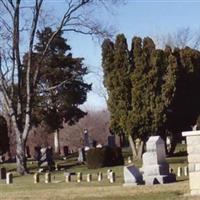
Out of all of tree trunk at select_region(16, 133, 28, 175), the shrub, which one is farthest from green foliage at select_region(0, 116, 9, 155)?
the shrub

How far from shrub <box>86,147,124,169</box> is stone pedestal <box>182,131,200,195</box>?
18.2 metres

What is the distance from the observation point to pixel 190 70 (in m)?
41.5

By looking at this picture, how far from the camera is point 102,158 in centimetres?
3422

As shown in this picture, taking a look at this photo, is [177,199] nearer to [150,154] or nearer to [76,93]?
[150,154]

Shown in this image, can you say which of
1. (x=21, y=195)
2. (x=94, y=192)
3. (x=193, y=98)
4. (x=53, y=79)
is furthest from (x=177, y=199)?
(x=53, y=79)

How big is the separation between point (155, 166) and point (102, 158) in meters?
13.7

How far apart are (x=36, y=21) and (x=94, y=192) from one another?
1830 cm

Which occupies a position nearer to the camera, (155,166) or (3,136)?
(155,166)

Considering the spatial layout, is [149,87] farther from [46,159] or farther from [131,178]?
[131,178]

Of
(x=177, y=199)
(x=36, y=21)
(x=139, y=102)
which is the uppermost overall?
(x=36, y=21)

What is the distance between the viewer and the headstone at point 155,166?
20.2 metres

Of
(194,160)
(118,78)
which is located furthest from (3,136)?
(194,160)

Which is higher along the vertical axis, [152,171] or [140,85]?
[140,85]

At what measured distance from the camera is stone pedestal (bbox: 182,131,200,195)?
1578 cm
